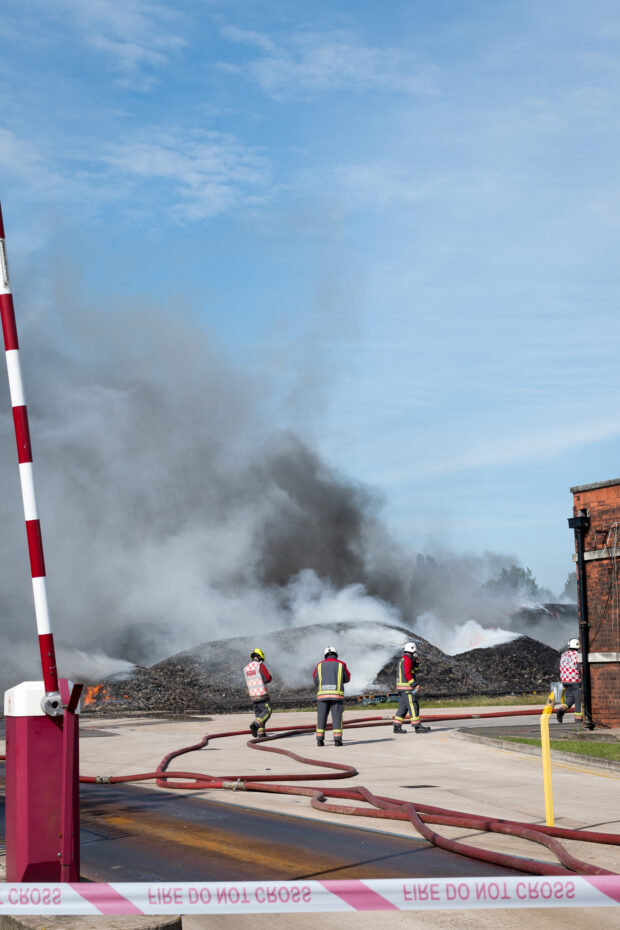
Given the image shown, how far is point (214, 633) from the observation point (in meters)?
57.3

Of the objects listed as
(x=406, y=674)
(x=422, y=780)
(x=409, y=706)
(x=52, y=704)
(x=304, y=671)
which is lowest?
(x=304, y=671)

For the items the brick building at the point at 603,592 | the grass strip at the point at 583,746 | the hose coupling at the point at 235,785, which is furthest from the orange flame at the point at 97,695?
the hose coupling at the point at 235,785

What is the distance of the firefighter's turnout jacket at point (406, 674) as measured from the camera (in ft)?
57.7

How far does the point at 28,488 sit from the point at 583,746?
38.9 feet

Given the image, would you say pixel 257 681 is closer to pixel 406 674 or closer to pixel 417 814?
pixel 406 674

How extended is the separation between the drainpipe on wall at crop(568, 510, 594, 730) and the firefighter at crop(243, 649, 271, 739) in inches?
250

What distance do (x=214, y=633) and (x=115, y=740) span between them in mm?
39538

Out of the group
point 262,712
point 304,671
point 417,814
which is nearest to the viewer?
point 417,814

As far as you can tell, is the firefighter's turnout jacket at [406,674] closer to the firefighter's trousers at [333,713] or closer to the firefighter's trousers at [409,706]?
the firefighter's trousers at [409,706]

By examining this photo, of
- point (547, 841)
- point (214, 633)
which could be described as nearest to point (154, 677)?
point (214, 633)

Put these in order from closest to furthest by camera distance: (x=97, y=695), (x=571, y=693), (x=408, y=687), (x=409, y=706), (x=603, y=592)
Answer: (x=408, y=687) < (x=409, y=706) < (x=603, y=592) < (x=571, y=693) < (x=97, y=695)

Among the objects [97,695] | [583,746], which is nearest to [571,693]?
[583,746]

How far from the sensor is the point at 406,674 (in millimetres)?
17578

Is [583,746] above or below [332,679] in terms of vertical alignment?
below
